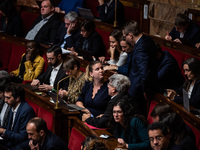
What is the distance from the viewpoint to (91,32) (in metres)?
3.50

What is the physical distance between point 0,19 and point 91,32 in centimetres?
157

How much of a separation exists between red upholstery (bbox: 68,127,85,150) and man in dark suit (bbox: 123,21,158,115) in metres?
0.47

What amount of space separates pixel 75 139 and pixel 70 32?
1642 millimetres

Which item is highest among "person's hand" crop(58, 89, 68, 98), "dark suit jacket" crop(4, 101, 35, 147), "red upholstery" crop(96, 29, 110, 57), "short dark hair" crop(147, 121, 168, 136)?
"red upholstery" crop(96, 29, 110, 57)

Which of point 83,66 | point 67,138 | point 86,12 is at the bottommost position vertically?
point 67,138

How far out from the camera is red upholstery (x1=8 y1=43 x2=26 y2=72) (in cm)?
395

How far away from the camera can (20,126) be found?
2.64m

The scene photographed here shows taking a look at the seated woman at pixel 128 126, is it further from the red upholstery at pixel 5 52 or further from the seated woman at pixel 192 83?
the red upholstery at pixel 5 52

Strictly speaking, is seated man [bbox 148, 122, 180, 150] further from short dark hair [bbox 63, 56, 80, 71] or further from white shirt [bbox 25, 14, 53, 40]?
white shirt [bbox 25, 14, 53, 40]

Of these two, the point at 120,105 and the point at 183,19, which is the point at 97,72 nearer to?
the point at 120,105

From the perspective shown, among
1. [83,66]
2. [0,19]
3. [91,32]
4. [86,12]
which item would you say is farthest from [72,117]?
[0,19]

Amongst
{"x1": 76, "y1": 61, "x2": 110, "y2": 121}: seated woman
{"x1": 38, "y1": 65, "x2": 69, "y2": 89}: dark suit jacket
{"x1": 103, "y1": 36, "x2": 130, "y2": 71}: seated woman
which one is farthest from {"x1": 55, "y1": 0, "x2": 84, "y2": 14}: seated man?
{"x1": 76, "y1": 61, "x2": 110, "y2": 121}: seated woman

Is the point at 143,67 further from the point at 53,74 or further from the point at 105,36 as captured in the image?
the point at 105,36

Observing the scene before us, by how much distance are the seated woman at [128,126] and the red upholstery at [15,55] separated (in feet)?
6.09
